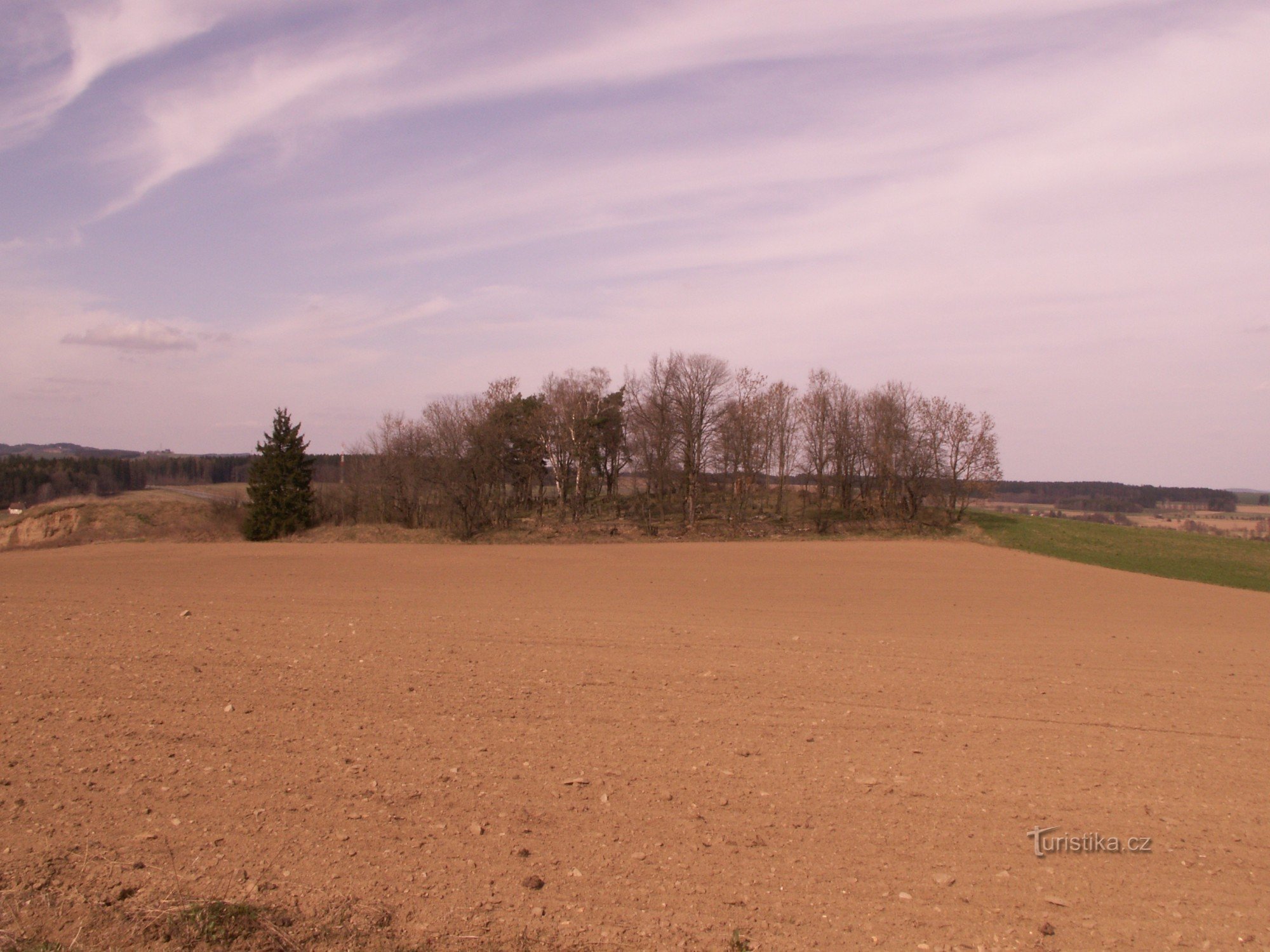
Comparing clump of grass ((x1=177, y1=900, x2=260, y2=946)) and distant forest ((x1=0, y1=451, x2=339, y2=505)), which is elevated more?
distant forest ((x1=0, y1=451, x2=339, y2=505))

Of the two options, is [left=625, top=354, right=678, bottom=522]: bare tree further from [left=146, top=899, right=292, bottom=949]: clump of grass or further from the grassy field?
[left=146, top=899, right=292, bottom=949]: clump of grass

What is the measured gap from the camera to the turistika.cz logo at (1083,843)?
22.8ft

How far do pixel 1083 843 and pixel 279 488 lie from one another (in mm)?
51982

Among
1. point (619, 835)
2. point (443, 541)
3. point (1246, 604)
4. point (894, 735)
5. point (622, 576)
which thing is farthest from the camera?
point (443, 541)

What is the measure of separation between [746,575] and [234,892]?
89.2 feet

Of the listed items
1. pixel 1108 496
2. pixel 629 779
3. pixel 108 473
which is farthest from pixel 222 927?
pixel 1108 496

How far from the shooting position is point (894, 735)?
9.83 meters

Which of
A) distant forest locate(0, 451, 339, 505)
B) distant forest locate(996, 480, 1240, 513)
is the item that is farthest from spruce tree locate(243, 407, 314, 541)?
distant forest locate(996, 480, 1240, 513)

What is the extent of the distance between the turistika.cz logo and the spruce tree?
50.4 metres

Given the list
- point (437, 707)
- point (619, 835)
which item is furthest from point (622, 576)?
point (619, 835)

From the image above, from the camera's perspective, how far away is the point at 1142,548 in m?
48.5

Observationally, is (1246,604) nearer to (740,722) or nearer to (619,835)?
(740,722)

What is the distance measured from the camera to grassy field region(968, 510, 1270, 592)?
37.7 m

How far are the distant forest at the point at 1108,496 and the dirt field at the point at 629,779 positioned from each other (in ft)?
286
